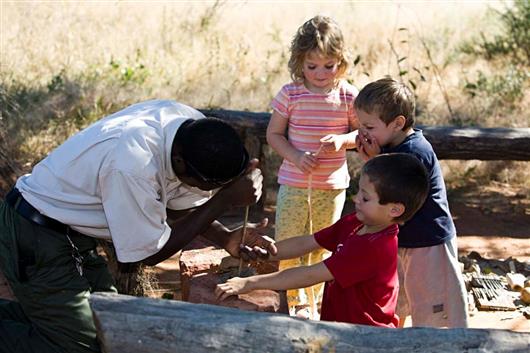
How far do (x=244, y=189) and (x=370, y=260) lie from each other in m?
0.59

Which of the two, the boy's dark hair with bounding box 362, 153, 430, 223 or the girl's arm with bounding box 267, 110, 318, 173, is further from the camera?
the girl's arm with bounding box 267, 110, 318, 173

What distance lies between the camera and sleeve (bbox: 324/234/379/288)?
3.45 meters

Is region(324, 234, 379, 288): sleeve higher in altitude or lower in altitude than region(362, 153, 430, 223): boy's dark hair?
lower

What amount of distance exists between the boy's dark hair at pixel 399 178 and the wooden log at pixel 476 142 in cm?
362

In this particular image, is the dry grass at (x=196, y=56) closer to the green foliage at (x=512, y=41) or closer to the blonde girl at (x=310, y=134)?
the green foliage at (x=512, y=41)

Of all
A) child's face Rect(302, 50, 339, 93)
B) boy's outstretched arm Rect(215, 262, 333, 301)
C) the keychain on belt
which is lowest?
boy's outstretched arm Rect(215, 262, 333, 301)

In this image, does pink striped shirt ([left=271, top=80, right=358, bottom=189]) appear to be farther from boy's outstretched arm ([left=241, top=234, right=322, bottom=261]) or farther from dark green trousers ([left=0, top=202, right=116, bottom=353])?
dark green trousers ([left=0, top=202, right=116, bottom=353])

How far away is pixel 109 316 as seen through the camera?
9.75 ft

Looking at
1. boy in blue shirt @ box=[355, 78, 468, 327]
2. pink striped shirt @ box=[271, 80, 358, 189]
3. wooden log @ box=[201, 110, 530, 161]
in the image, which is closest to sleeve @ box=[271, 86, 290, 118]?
pink striped shirt @ box=[271, 80, 358, 189]

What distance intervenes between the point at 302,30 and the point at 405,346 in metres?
2.22

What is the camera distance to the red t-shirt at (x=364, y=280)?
3457 millimetres

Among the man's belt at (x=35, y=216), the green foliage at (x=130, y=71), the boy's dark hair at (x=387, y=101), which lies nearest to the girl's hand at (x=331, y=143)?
the boy's dark hair at (x=387, y=101)

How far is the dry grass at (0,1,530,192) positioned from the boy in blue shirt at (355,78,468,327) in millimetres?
4992

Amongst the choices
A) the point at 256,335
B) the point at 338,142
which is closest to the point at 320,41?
the point at 338,142
